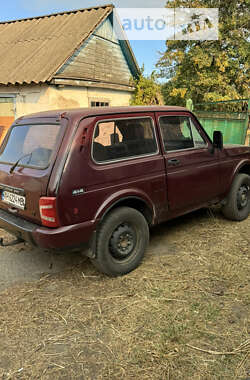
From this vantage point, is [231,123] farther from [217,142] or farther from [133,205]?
[133,205]

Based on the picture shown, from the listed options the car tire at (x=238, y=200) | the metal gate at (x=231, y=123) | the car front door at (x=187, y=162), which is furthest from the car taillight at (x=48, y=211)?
the metal gate at (x=231, y=123)

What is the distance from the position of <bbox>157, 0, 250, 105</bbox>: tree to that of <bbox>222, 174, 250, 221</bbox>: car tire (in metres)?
11.4

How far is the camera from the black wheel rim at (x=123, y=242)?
3.23 m

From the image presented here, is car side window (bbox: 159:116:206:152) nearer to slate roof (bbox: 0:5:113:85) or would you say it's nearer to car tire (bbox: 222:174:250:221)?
car tire (bbox: 222:174:250:221)

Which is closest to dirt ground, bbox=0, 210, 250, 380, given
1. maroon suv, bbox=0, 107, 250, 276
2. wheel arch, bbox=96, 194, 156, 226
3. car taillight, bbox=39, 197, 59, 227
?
maroon suv, bbox=0, 107, 250, 276

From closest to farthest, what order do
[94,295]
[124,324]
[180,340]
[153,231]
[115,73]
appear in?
[180,340]
[124,324]
[94,295]
[153,231]
[115,73]

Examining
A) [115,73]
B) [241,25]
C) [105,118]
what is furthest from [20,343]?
[241,25]

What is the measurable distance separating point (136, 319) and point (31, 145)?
82.7 inches

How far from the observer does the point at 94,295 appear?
10.1 ft

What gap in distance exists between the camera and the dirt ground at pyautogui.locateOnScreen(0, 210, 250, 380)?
2.15m

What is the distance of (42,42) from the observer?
35.3 ft

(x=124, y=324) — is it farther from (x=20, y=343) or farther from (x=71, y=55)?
(x=71, y=55)

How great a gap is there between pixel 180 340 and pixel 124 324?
0.51 m

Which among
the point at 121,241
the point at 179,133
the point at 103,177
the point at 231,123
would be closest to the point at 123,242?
the point at 121,241
